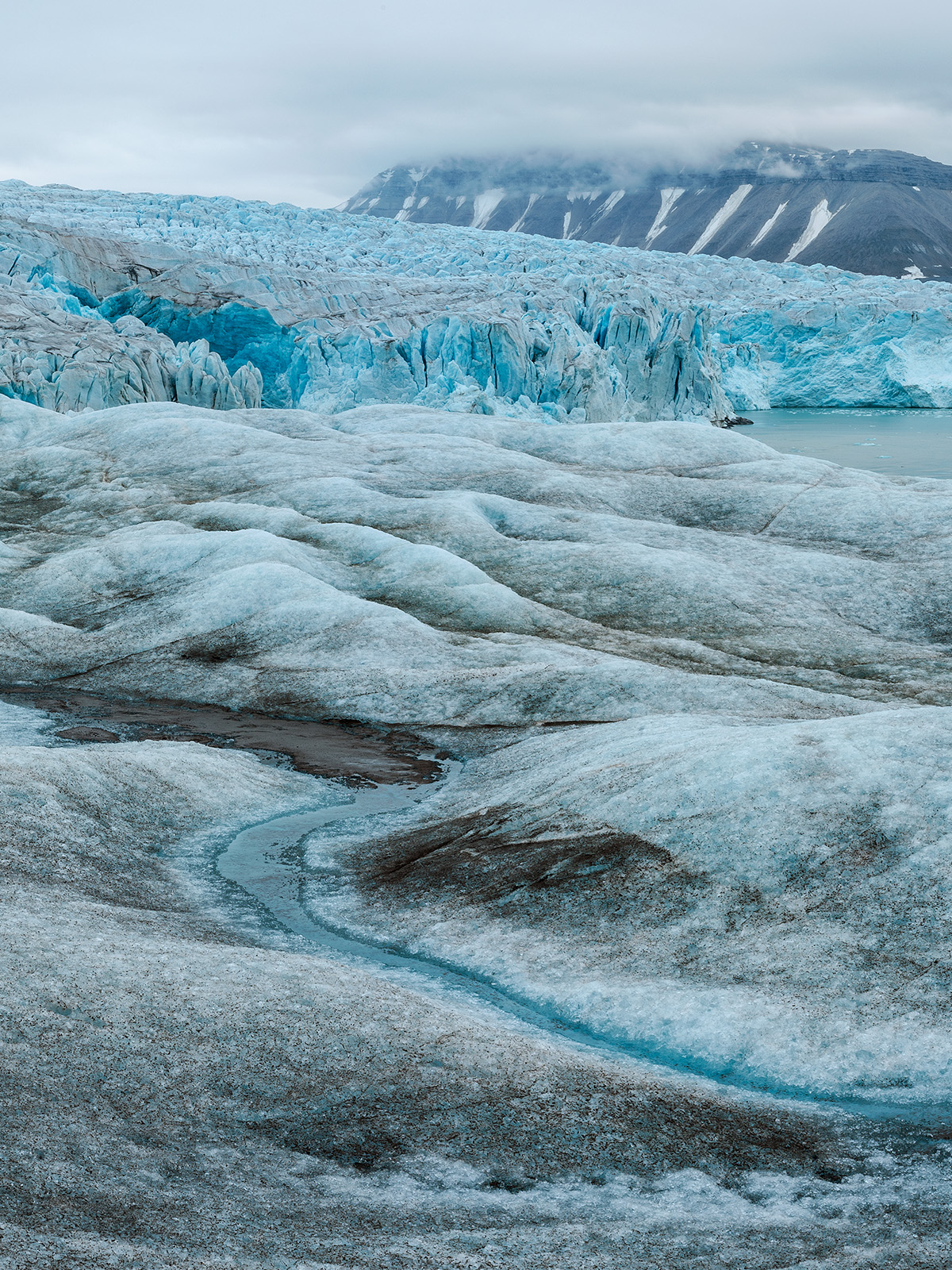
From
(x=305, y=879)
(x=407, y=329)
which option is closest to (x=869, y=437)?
(x=407, y=329)

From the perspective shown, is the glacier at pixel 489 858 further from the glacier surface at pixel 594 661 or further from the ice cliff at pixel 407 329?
the ice cliff at pixel 407 329

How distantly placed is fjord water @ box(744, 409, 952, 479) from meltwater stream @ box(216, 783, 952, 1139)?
50.5 meters

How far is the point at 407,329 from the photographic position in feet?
249

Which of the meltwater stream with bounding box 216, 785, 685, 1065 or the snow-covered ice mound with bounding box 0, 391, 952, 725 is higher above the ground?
the snow-covered ice mound with bounding box 0, 391, 952, 725

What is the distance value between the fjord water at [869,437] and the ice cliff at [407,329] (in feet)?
13.7

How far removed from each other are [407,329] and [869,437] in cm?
4216

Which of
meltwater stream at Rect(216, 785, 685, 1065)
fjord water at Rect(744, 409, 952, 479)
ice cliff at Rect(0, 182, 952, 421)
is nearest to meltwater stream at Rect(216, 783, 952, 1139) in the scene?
meltwater stream at Rect(216, 785, 685, 1065)

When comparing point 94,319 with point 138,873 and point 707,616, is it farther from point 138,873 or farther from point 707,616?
point 138,873

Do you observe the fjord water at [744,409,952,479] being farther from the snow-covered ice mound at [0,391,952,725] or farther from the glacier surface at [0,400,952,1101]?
the glacier surface at [0,400,952,1101]

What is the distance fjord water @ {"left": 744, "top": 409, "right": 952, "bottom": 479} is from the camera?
71.9 meters

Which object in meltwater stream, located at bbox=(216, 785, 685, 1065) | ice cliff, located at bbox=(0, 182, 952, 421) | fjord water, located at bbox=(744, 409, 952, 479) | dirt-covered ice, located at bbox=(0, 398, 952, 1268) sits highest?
ice cliff, located at bbox=(0, 182, 952, 421)

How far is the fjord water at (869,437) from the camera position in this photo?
71.9 metres

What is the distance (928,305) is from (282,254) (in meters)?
68.6

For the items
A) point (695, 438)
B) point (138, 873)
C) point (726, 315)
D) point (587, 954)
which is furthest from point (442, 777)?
point (726, 315)
